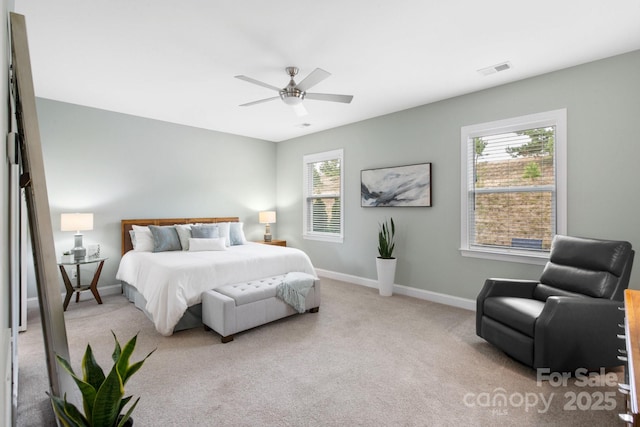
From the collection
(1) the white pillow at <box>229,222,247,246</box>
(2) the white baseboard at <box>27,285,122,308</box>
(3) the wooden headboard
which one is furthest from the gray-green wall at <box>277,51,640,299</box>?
(2) the white baseboard at <box>27,285,122,308</box>

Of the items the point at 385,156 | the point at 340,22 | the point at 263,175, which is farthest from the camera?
the point at 263,175

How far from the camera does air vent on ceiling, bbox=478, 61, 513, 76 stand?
10.1ft

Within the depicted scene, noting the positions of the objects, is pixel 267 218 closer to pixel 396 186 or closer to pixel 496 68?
pixel 396 186

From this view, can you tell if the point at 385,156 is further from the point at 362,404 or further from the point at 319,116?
the point at 362,404

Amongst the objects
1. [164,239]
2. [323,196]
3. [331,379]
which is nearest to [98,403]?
[331,379]

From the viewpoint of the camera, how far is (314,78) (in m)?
2.70

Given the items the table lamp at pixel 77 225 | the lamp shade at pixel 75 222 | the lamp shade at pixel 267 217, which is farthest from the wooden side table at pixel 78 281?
the lamp shade at pixel 267 217

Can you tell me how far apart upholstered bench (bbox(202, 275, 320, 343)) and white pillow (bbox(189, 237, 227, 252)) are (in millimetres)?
1175

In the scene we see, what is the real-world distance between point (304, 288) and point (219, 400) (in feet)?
5.38

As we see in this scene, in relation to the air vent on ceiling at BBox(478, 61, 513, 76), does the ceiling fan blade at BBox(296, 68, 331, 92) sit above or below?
below

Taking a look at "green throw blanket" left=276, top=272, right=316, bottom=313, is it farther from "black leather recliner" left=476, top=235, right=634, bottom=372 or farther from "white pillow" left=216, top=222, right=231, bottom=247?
"black leather recliner" left=476, top=235, right=634, bottom=372

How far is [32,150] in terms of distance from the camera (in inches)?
61.3

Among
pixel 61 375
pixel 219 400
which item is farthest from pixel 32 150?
pixel 219 400

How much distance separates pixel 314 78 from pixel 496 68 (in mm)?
1920
